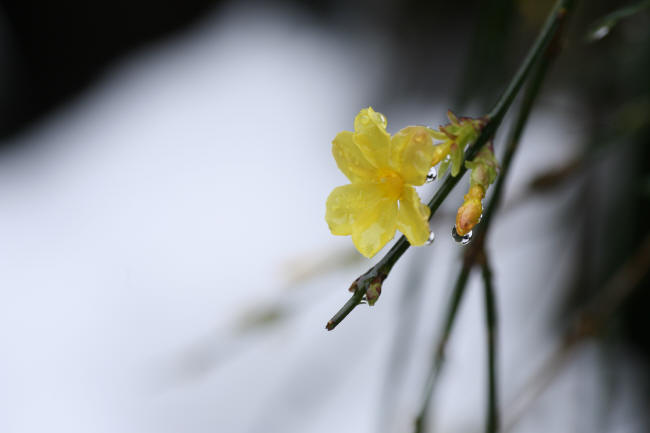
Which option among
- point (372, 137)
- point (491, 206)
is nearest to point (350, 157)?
point (372, 137)

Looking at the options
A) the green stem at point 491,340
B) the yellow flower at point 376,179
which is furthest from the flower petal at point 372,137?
the green stem at point 491,340

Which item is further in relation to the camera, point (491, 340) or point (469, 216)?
point (491, 340)

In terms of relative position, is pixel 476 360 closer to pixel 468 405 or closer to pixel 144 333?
pixel 468 405

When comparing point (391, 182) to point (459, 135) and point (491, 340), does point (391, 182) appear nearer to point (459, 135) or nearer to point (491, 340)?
point (459, 135)

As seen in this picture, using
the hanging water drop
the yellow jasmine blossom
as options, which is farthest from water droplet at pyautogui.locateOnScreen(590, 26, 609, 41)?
the yellow jasmine blossom

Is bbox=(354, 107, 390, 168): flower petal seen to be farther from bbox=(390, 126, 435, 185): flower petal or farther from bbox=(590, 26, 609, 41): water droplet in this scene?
bbox=(590, 26, 609, 41): water droplet

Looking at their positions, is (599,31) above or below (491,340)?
above

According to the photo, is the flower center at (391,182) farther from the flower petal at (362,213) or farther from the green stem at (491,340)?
the green stem at (491,340)
